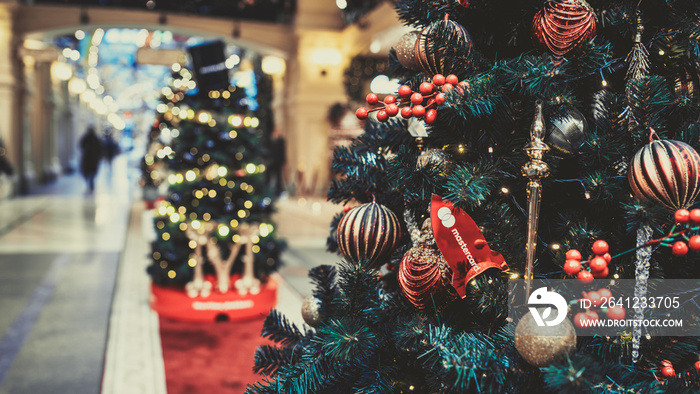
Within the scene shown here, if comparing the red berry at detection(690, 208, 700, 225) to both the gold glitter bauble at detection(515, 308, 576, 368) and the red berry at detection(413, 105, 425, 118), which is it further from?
the red berry at detection(413, 105, 425, 118)

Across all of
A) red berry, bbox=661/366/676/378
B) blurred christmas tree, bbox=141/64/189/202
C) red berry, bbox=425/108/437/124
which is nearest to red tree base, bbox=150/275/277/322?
blurred christmas tree, bbox=141/64/189/202

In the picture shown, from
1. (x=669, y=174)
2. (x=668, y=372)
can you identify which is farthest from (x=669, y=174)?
(x=668, y=372)

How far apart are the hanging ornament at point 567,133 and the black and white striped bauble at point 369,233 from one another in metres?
0.40

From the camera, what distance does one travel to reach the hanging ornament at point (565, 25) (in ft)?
3.35

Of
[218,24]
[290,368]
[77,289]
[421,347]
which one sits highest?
[218,24]

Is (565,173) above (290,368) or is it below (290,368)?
above

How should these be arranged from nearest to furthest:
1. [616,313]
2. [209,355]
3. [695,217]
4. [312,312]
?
[695,217], [616,313], [312,312], [209,355]

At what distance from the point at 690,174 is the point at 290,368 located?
91 cm

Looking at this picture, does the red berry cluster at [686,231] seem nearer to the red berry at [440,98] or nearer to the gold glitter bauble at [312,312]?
the red berry at [440,98]

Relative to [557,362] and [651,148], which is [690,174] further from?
[557,362]

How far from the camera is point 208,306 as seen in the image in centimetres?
362

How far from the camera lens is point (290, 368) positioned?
1.21 metres

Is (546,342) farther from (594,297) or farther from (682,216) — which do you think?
(682,216)

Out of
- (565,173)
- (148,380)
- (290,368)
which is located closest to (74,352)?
(148,380)
